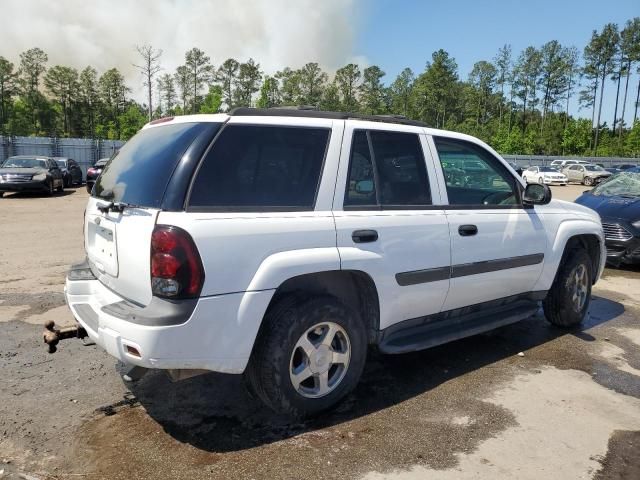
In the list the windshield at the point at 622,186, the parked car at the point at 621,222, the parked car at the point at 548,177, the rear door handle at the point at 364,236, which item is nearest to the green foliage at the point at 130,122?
the parked car at the point at 548,177

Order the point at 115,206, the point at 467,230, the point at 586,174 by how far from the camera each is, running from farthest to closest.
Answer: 1. the point at 586,174
2. the point at 467,230
3. the point at 115,206

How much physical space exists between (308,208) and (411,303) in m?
1.09

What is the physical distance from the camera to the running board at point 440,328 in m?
A: 3.72

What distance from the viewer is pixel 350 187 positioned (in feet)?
11.4

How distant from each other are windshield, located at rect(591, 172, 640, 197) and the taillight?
28.2 ft

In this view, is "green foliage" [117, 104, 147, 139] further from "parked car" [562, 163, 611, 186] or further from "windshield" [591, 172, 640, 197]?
"windshield" [591, 172, 640, 197]

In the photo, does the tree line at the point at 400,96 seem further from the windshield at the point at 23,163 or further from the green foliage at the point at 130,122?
the windshield at the point at 23,163

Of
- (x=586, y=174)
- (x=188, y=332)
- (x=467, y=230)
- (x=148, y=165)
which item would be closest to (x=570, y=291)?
(x=467, y=230)

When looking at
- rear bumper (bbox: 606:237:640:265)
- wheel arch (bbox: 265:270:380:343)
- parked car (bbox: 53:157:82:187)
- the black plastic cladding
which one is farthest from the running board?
parked car (bbox: 53:157:82:187)

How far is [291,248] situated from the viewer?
10.1ft

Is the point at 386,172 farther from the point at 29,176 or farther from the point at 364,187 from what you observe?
the point at 29,176

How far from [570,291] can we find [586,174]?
3792 cm

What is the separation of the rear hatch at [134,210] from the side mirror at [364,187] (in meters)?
1.10

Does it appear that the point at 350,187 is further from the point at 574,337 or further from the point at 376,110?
the point at 376,110
